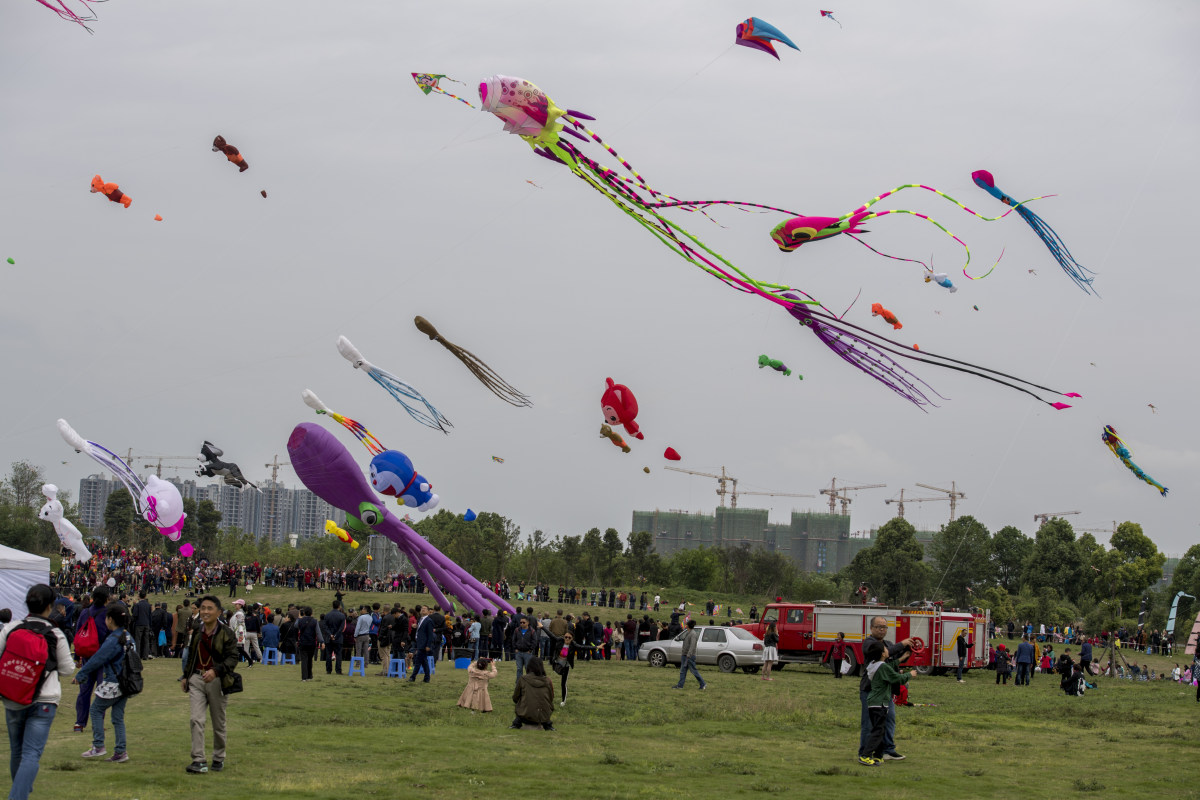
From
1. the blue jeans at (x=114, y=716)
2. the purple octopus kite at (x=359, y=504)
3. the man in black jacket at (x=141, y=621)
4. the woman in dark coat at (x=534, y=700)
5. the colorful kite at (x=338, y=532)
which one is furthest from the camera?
the colorful kite at (x=338, y=532)

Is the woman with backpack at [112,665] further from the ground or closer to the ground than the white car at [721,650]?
further from the ground

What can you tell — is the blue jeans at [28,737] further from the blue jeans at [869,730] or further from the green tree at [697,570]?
the green tree at [697,570]

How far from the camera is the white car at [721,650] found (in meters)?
26.9

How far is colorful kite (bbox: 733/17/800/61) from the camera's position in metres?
16.0

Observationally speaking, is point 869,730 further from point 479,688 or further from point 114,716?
point 114,716

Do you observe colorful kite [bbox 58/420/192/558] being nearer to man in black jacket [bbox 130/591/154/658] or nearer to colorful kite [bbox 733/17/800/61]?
man in black jacket [bbox 130/591/154/658]

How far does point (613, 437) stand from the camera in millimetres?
24000

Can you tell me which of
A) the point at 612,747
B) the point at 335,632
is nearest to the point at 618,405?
the point at 335,632

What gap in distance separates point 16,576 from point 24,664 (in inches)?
562

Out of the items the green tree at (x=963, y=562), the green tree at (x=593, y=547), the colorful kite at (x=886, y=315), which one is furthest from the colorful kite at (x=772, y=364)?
the green tree at (x=963, y=562)

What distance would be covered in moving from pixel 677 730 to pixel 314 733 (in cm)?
473

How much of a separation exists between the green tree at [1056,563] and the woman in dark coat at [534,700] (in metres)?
69.7

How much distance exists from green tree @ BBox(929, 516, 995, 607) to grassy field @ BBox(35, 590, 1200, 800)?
6758cm

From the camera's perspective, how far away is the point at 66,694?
14.6 metres
